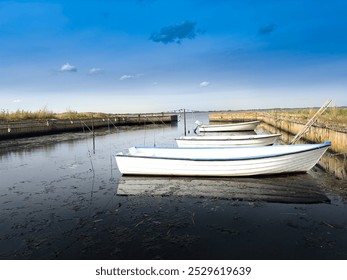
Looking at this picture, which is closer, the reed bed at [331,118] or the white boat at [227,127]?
the reed bed at [331,118]

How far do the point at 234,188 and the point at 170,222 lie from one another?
14.5 ft

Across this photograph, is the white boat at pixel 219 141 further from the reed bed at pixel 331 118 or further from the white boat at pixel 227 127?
the white boat at pixel 227 127

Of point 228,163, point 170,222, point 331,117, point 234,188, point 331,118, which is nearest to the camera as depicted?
point 170,222

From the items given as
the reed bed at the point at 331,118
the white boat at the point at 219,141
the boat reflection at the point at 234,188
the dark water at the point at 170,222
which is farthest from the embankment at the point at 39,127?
the reed bed at the point at 331,118

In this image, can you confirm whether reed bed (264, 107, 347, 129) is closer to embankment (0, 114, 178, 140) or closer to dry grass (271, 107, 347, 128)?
dry grass (271, 107, 347, 128)

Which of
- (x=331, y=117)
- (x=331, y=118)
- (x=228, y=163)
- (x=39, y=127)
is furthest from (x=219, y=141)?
(x=39, y=127)

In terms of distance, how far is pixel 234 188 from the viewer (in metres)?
11.4

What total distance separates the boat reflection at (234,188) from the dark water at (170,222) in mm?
87

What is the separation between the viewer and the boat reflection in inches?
398

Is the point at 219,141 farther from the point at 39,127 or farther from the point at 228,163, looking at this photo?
Answer: the point at 39,127

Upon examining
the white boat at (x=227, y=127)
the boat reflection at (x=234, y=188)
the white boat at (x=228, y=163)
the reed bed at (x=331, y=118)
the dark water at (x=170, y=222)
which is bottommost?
the dark water at (x=170, y=222)

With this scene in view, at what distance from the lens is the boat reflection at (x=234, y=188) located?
10117 millimetres

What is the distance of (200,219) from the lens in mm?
8188

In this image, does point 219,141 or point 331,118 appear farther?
point 331,118
